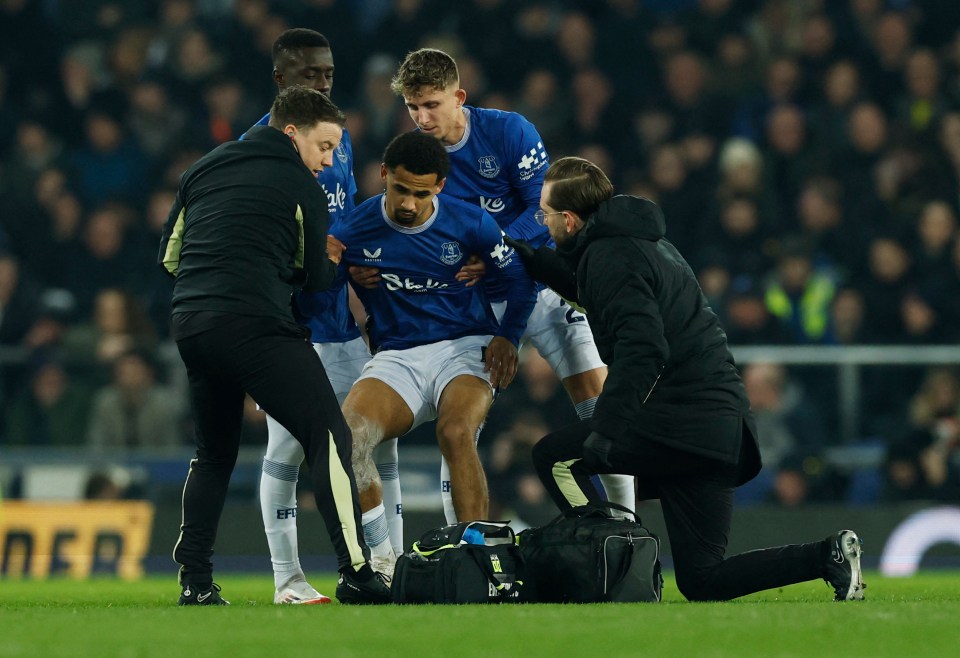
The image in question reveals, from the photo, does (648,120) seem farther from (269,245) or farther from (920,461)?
(269,245)

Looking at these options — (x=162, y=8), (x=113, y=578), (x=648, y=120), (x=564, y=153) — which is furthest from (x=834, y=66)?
(x=113, y=578)

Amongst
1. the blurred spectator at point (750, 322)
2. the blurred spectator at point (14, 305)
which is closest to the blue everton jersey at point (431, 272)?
the blurred spectator at point (750, 322)

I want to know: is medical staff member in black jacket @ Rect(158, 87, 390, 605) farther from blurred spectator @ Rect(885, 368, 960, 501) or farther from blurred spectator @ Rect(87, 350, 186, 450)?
blurred spectator @ Rect(885, 368, 960, 501)

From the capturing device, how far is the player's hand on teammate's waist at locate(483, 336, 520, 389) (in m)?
7.66

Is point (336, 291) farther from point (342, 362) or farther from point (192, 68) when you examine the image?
point (192, 68)

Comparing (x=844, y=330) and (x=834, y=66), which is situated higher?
(x=834, y=66)

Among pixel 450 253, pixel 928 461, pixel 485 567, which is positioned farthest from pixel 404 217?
pixel 928 461

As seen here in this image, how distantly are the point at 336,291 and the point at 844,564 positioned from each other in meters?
2.91

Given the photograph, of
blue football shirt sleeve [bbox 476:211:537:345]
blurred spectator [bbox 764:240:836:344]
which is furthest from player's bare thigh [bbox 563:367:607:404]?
blurred spectator [bbox 764:240:836:344]

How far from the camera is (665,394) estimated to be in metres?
6.59

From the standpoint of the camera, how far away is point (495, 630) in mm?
5113

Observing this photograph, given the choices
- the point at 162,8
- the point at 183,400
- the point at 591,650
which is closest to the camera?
the point at 591,650

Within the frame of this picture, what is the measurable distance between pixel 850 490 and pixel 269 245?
653 centimetres

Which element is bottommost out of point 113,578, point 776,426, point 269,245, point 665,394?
point 113,578
